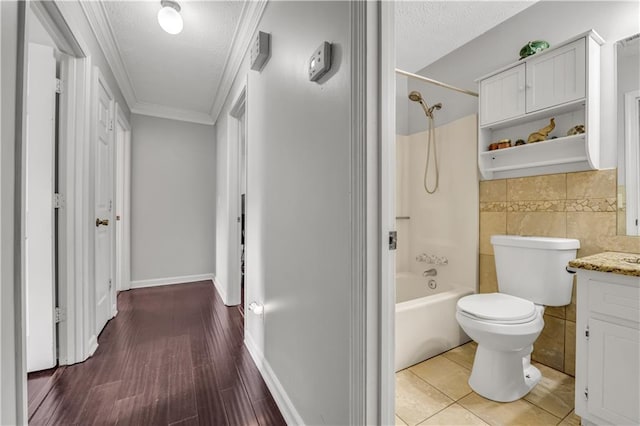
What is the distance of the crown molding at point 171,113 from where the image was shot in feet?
11.6

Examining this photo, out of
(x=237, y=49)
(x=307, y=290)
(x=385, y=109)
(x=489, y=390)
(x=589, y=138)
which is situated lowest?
(x=489, y=390)

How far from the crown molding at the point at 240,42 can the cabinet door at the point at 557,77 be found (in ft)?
5.79

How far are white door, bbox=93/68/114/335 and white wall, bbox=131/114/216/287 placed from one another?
105cm

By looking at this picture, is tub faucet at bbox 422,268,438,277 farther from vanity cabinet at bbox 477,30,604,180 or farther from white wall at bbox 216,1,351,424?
white wall at bbox 216,1,351,424

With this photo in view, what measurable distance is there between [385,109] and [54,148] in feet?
6.94

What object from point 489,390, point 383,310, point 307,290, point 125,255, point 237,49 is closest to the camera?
point 383,310

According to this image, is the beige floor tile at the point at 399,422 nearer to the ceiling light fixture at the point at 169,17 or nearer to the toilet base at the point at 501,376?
the toilet base at the point at 501,376

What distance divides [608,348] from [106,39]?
3.61 meters

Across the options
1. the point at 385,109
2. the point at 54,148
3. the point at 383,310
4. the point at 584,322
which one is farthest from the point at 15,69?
the point at 584,322

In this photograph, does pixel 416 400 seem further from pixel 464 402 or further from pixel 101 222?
pixel 101 222

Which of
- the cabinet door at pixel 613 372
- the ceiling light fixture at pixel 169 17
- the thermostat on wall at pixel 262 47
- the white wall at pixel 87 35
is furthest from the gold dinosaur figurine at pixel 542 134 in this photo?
the white wall at pixel 87 35

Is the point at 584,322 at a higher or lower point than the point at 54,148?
lower

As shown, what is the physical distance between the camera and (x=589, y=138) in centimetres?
158

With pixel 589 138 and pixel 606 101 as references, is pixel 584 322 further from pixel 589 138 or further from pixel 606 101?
pixel 606 101
